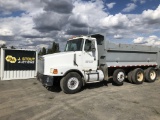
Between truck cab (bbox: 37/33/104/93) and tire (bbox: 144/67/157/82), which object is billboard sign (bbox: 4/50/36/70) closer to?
truck cab (bbox: 37/33/104/93)

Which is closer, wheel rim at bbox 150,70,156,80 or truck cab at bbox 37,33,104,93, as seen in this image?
truck cab at bbox 37,33,104,93

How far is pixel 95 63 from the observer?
1188 centimetres

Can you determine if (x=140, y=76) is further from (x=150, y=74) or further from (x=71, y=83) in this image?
(x=71, y=83)

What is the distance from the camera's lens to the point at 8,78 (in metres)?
15.4

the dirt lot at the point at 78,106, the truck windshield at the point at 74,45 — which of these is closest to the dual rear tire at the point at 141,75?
the dirt lot at the point at 78,106

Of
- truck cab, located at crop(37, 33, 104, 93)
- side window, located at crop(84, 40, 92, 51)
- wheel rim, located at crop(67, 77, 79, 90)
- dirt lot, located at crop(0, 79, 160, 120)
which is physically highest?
side window, located at crop(84, 40, 92, 51)

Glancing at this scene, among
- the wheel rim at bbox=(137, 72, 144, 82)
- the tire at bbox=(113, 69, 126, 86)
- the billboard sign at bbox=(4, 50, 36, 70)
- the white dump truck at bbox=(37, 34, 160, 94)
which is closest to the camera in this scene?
the white dump truck at bbox=(37, 34, 160, 94)

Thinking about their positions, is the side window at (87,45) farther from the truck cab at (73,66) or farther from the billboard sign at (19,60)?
the billboard sign at (19,60)

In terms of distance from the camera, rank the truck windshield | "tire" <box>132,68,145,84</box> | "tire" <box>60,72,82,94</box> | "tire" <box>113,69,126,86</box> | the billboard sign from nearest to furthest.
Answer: "tire" <box>60,72,82,94</box> → the truck windshield → "tire" <box>113,69,126,86</box> → "tire" <box>132,68,145,84</box> → the billboard sign

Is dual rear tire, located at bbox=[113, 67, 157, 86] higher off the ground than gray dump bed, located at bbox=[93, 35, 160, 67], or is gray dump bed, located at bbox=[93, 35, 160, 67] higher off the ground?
gray dump bed, located at bbox=[93, 35, 160, 67]

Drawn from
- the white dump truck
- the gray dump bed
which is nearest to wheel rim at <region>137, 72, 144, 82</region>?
the white dump truck

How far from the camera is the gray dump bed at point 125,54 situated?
12.3m

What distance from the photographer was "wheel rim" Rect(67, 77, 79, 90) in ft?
34.7

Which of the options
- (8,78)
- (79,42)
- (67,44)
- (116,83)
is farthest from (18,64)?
(116,83)
